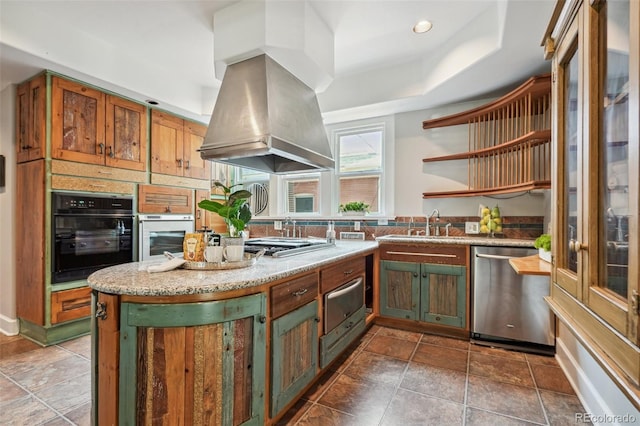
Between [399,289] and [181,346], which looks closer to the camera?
[181,346]

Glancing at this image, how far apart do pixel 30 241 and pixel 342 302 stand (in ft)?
9.37

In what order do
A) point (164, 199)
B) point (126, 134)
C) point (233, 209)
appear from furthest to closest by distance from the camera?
point (164, 199) < point (126, 134) < point (233, 209)

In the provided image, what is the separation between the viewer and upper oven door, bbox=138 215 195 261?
3.34m

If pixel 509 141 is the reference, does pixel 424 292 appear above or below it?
below

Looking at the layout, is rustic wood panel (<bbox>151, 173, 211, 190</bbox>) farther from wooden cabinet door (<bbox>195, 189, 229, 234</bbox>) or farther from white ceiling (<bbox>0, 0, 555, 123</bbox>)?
white ceiling (<bbox>0, 0, 555, 123</bbox>)

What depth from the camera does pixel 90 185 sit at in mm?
2902

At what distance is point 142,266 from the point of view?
1.59m

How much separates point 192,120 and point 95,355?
327cm

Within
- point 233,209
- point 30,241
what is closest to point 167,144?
point 30,241

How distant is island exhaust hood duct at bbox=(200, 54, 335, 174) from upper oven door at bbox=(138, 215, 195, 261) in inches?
62.3

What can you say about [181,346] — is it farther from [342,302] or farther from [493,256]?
[493,256]

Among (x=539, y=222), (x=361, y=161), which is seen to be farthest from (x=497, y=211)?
(x=361, y=161)

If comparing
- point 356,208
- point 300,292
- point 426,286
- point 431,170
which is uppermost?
point 431,170

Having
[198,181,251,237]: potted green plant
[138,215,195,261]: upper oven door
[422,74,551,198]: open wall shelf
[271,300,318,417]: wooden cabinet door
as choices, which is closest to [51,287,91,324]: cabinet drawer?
[138,215,195,261]: upper oven door
